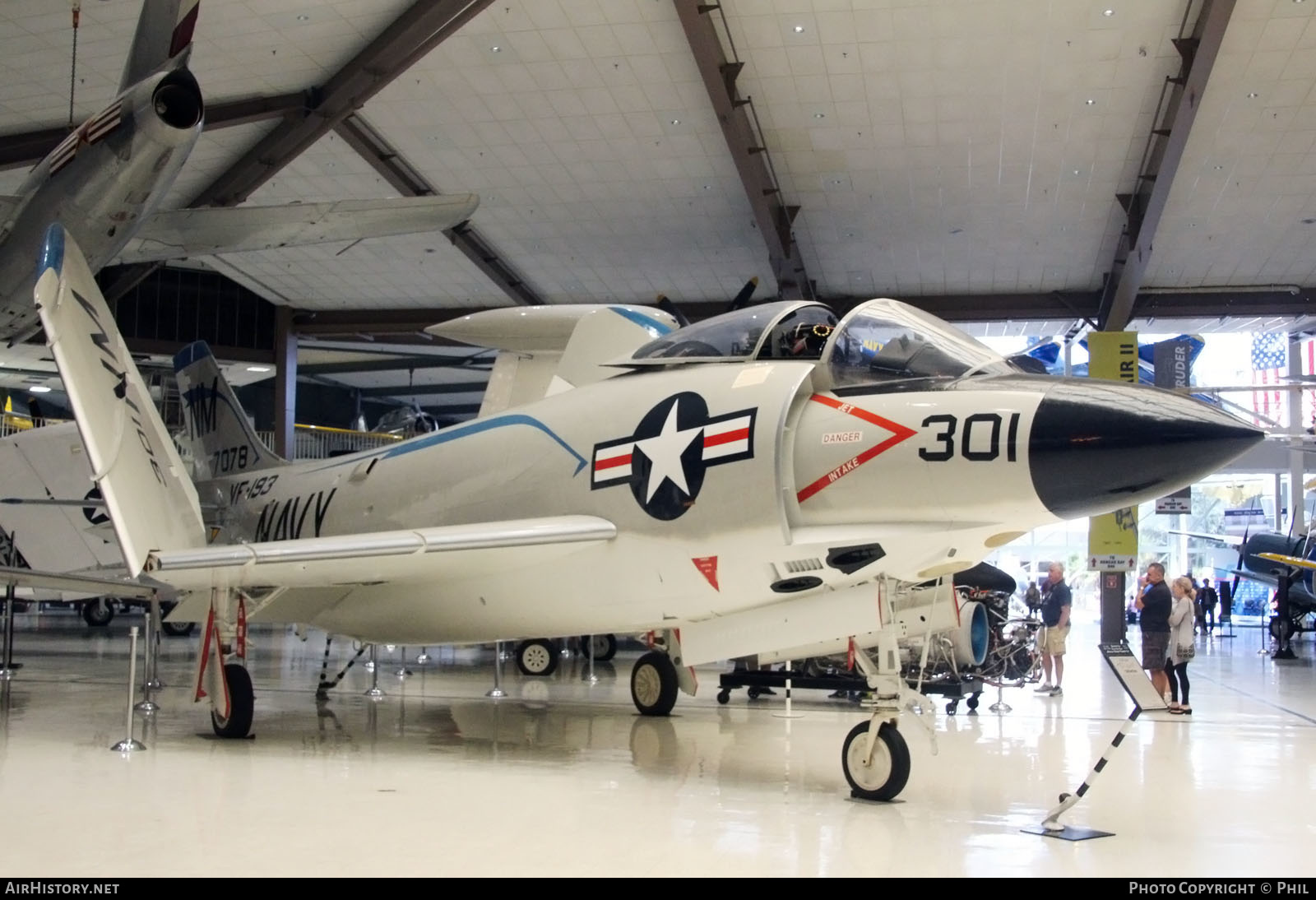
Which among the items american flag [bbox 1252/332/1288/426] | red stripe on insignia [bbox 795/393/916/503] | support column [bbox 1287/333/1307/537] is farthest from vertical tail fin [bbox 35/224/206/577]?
american flag [bbox 1252/332/1288/426]

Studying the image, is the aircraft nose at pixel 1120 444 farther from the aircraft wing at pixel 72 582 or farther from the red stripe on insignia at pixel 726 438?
the aircraft wing at pixel 72 582

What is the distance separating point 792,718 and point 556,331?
434cm

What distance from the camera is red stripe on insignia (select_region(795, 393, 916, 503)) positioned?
21.0 feet

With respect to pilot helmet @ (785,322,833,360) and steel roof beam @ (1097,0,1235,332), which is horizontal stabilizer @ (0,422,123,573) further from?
steel roof beam @ (1097,0,1235,332)

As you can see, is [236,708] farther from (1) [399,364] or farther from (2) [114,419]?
(1) [399,364]

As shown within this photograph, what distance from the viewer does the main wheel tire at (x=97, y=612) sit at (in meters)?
25.2

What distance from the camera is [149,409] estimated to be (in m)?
8.66

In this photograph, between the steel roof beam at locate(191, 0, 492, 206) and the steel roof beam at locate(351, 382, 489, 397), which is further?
the steel roof beam at locate(351, 382, 489, 397)

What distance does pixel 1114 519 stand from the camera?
19.1 metres

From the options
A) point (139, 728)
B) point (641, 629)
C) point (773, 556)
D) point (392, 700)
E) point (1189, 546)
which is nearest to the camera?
point (773, 556)

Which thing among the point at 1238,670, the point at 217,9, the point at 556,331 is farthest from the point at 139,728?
the point at 1238,670

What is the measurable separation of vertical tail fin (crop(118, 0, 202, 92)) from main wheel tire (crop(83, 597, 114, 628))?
18.3 meters

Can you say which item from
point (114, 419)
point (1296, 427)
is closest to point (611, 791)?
point (114, 419)
